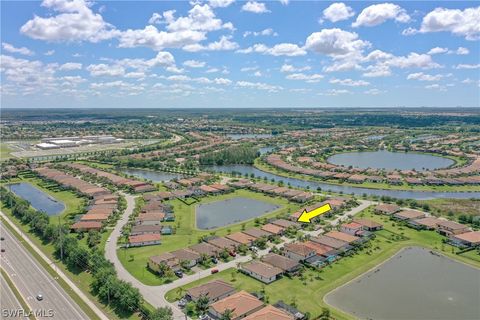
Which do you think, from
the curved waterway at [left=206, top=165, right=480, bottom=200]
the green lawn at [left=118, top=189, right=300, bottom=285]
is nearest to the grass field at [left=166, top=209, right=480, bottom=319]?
the green lawn at [left=118, top=189, right=300, bottom=285]

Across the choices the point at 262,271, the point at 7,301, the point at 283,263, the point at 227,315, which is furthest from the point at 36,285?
the point at 283,263

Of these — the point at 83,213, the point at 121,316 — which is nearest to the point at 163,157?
the point at 83,213

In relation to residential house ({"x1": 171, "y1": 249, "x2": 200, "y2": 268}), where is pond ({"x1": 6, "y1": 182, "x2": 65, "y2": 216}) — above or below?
below

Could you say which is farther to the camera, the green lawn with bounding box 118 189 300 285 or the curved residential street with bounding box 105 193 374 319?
the green lawn with bounding box 118 189 300 285

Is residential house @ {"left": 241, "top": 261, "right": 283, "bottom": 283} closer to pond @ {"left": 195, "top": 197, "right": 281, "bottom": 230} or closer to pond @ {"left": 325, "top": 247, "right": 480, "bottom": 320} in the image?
pond @ {"left": 325, "top": 247, "right": 480, "bottom": 320}

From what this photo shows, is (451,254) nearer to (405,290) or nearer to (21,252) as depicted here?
(405,290)

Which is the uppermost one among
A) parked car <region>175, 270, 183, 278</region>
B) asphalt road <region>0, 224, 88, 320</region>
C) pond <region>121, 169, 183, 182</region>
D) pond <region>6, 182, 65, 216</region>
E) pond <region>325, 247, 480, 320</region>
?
pond <region>121, 169, 183, 182</region>

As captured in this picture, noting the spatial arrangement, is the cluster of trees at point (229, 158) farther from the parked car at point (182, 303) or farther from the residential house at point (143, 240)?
the parked car at point (182, 303)
